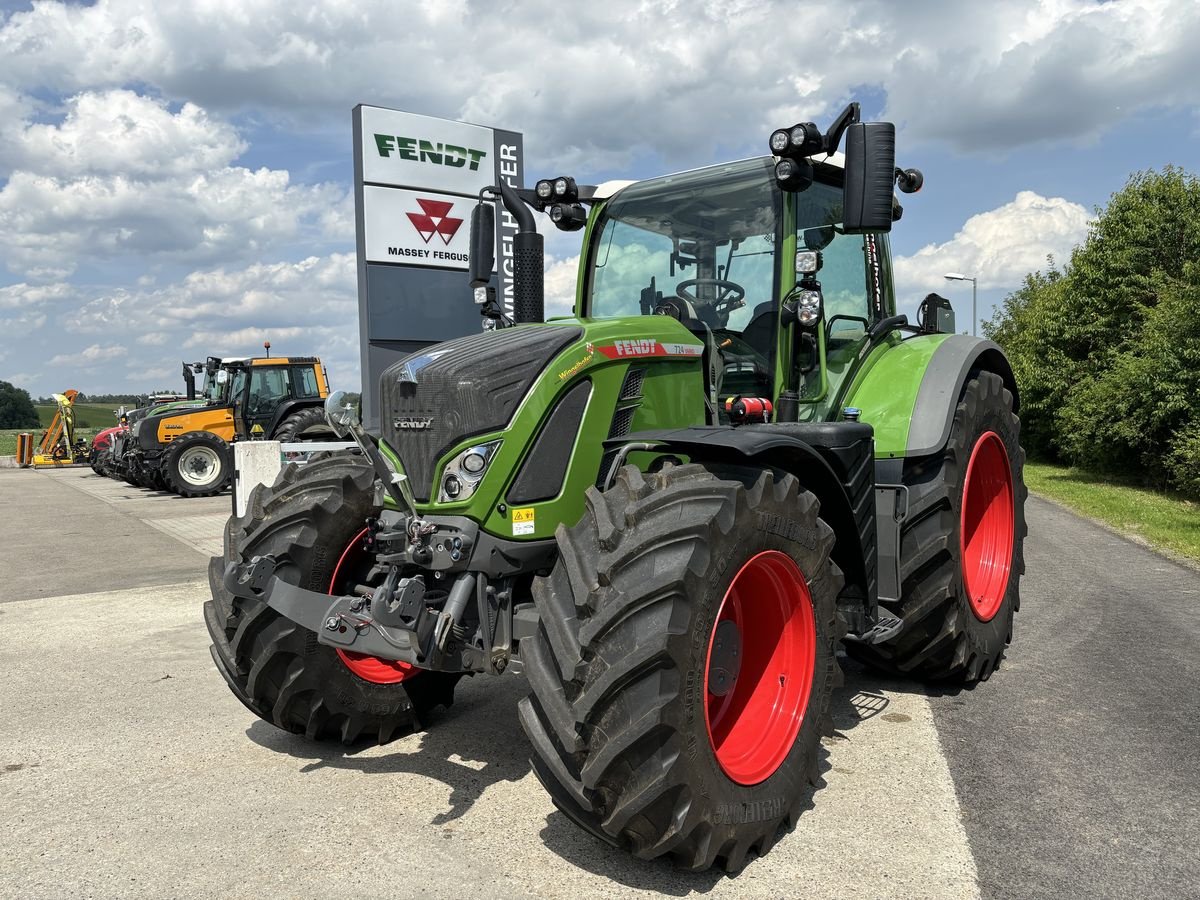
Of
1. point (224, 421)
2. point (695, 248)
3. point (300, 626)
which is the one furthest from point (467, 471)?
point (224, 421)

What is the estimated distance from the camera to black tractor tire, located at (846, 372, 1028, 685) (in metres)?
4.47

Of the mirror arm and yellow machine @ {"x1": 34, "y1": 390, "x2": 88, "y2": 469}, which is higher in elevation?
the mirror arm

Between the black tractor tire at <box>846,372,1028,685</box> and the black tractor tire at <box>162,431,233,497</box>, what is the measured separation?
1605cm

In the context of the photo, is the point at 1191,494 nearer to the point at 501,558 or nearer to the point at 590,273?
the point at 590,273

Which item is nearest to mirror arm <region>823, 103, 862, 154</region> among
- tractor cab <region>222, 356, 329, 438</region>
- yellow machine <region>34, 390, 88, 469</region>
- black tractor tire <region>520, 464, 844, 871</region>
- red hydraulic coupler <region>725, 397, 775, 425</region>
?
red hydraulic coupler <region>725, 397, 775, 425</region>

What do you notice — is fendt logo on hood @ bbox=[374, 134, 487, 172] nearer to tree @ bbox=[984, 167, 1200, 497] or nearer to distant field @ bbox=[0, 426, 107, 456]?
tree @ bbox=[984, 167, 1200, 497]

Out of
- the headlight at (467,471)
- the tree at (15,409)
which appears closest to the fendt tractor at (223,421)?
the headlight at (467,471)

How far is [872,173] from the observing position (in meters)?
3.81

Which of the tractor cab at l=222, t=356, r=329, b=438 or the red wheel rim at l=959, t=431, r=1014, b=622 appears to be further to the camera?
the tractor cab at l=222, t=356, r=329, b=438

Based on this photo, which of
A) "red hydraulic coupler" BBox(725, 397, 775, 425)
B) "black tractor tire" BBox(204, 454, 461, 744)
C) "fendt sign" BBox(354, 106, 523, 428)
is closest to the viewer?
"black tractor tire" BBox(204, 454, 461, 744)

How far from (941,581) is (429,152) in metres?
7.12

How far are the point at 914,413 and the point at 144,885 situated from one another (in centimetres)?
381

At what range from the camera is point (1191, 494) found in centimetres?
1590

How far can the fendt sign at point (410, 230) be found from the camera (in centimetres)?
916
